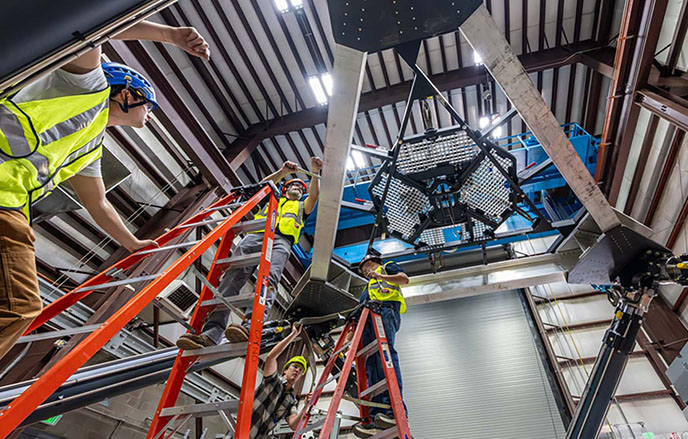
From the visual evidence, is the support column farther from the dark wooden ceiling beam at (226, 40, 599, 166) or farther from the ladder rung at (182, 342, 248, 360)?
the dark wooden ceiling beam at (226, 40, 599, 166)

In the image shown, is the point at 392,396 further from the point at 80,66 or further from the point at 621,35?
the point at 621,35

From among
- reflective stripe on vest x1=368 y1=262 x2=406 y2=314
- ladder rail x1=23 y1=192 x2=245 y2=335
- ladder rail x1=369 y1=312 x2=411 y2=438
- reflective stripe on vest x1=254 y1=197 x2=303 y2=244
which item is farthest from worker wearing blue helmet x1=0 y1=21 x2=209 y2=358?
reflective stripe on vest x1=368 y1=262 x2=406 y2=314

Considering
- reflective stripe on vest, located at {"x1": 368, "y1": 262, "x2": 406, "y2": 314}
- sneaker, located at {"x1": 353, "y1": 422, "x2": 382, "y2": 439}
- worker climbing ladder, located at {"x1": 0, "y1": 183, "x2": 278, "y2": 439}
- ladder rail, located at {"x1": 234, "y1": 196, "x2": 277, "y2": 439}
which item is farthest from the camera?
reflective stripe on vest, located at {"x1": 368, "y1": 262, "x2": 406, "y2": 314}

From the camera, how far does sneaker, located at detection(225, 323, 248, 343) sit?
9.41 feet

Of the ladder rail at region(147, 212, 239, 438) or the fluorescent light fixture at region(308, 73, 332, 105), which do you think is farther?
the fluorescent light fixture at region(308, 73, 332, 105)

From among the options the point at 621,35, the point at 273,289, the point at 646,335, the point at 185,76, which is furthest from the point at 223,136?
the point at 646,335

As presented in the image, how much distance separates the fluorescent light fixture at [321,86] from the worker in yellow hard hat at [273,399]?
7721mm

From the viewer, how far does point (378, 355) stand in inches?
192

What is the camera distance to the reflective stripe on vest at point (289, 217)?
525 cm

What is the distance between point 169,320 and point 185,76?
22.2ft

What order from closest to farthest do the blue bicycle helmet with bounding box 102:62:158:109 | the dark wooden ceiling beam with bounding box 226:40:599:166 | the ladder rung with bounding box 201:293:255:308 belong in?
the blue bicycle helmet with bounding box 102:62:158:109 < the ladder rung with bounding box 201:293:255:308 < the dark wooden ceiling beam with bounding box 226:40:599:166

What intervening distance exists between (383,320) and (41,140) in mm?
4477

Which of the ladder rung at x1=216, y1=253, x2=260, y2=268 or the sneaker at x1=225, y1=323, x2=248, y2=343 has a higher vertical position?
the ladder rung at x1=216, y1=253, x2=260, y2=268

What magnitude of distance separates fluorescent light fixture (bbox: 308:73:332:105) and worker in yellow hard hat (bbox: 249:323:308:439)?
772cm
